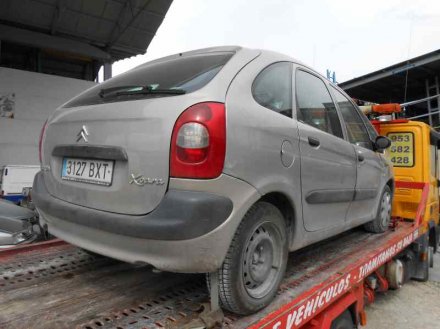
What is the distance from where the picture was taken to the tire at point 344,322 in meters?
2.60

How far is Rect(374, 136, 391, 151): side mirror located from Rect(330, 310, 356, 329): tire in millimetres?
1595

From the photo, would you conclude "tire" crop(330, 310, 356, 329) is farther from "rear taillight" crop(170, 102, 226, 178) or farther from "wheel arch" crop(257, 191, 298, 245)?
"rear taillight" crop(170, 102, 226, 178)

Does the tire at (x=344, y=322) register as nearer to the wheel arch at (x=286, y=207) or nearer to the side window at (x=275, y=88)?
the wheel arch at (x=286, y=207)

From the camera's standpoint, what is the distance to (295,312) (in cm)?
196

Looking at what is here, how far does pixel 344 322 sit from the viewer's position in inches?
107

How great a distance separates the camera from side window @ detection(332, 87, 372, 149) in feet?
10.2

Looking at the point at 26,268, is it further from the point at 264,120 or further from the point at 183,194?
the point at 264,120

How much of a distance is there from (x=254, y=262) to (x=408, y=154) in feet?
11.6

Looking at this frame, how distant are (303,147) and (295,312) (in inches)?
36.5

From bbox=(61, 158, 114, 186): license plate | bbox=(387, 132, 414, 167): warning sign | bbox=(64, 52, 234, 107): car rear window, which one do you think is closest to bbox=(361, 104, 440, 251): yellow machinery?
bbox=(387, 132, 414, 167): warning sign

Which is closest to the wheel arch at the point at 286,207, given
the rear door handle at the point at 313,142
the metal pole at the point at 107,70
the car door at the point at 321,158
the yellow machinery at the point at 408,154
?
the car door at the point at 321,158

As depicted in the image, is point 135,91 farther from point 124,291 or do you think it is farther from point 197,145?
point 124,291

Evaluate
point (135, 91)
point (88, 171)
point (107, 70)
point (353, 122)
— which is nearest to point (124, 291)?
point (88, 171)

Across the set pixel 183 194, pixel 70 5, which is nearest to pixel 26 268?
pixel 183 194
